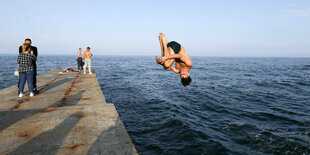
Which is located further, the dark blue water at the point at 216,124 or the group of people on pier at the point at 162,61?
the dark blue water at the point at 216,124

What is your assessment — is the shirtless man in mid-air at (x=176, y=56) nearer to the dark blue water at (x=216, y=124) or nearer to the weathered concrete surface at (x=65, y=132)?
the weathered concrete surface at (x=65, y=132)

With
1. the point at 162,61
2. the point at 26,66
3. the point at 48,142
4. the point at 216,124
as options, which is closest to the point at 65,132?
the point at 48,142

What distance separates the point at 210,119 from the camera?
879 cm

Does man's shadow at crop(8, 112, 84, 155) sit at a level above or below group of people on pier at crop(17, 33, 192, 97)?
below

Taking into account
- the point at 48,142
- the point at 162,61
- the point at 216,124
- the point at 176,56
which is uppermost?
the point at 176,56

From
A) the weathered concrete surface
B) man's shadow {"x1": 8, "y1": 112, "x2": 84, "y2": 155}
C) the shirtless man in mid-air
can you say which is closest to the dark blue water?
the weathered concrete surface

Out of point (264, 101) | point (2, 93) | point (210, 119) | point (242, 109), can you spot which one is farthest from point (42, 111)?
point (264, 101)

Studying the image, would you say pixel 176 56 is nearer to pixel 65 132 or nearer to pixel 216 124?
pixel 65 132

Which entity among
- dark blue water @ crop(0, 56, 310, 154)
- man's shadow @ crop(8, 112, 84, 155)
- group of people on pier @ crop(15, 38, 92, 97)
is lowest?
dark blue water @ crop(0, 56, 310, 154)

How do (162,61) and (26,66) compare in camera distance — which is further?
(26,66)

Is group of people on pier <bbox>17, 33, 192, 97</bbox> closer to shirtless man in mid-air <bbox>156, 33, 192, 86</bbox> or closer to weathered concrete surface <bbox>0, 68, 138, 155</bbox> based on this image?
shirtless man in mid-air <bbox>156, 33, 192, 86</bbox>

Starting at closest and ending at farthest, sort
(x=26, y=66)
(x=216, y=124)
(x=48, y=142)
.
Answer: (x=48, y=142) → (x=26, y=66) → (x=216, y=124)

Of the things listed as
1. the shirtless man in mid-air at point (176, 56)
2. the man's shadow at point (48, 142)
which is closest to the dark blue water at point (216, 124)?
the man's shadow at point (48, 142)

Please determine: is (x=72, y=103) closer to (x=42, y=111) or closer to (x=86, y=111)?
(x=42, y=111)
